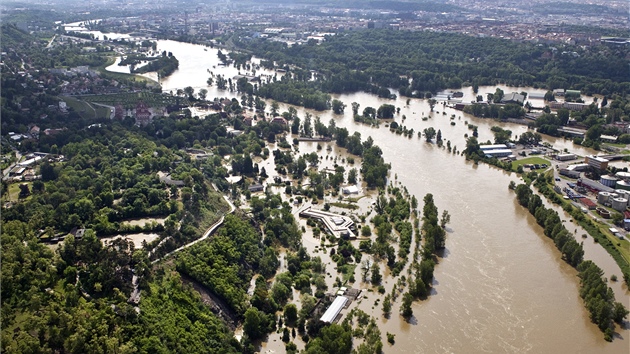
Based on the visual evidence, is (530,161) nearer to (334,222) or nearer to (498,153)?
(498,153)

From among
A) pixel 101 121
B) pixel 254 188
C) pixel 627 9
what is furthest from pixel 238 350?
pixel 627 9

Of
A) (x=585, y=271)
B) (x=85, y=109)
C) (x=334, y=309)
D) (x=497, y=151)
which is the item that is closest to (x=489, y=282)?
(x=585, y=271)

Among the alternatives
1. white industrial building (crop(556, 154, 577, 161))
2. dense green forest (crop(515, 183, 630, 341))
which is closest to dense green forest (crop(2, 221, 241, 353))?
dense green forest (crop(515, 183, 630, 341))

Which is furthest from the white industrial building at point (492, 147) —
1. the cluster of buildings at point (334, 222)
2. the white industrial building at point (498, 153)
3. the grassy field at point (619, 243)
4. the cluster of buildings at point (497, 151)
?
the cluster of buildings at point (334, 222)

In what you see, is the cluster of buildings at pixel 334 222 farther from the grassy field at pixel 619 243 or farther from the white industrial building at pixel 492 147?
the white industrial building at pixel 492 147

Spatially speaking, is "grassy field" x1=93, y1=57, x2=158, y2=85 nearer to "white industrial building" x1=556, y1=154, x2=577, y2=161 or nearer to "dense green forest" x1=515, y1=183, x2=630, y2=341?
"white industrial building" x1=556, y1=154, x2=577, y2=161

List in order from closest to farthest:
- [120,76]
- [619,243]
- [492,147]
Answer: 1. [619,243]
2. [492,147]
3. [120,76]
